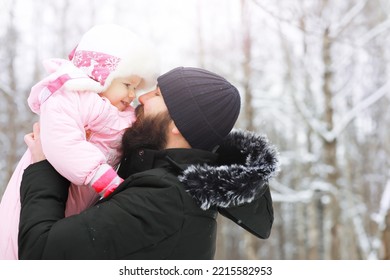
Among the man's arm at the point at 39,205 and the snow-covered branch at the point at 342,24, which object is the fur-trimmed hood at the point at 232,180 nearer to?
the man's arm at the point at 39,205

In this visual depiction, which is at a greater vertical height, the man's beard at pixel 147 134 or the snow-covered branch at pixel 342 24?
the snow-covered branch at pixel 342 24

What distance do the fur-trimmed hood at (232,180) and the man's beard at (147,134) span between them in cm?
18

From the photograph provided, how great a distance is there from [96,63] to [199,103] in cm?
39

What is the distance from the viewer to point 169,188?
165cm

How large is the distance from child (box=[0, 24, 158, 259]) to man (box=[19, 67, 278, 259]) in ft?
0.20

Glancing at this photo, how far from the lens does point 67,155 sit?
5.55ft

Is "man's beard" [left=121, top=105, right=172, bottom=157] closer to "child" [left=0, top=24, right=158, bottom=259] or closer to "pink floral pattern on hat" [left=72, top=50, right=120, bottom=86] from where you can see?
"child" [left=0, top=24, right=158, bottom=259]

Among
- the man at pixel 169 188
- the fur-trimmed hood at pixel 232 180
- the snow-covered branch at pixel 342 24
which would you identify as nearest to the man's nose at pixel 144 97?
the man at pixel 169 188

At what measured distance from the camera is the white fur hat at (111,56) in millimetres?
1860

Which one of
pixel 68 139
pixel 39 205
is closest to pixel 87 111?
pixel 68 139

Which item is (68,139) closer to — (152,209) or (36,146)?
(36,146)

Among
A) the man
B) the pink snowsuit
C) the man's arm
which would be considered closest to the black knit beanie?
the man
